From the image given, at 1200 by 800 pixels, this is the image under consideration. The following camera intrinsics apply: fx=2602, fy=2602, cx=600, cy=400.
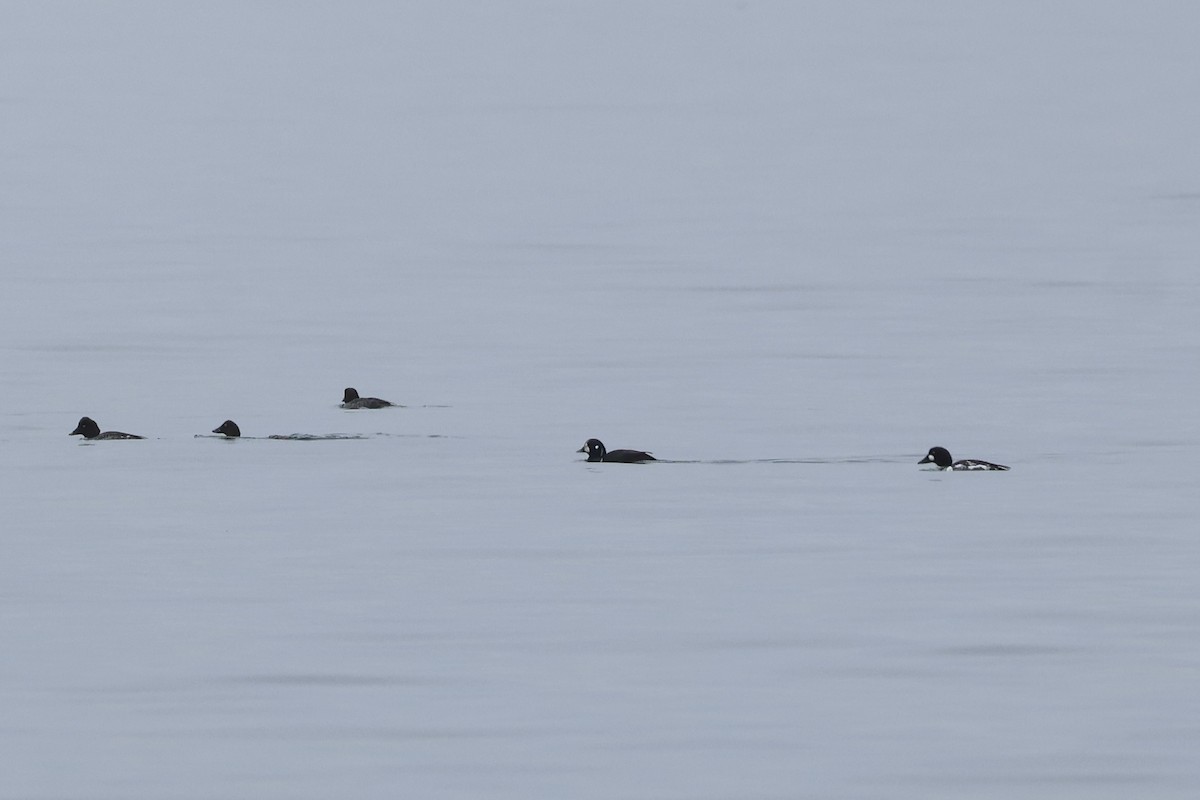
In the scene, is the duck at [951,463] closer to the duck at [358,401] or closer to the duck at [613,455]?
the duck at [613,455]

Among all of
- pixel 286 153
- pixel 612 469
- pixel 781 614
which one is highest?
pixel 286 153

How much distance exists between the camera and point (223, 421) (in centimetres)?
2972

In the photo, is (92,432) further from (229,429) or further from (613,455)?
(613,455)

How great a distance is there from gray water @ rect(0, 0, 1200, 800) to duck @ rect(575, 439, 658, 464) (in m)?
0.33

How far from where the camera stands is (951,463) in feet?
84.0

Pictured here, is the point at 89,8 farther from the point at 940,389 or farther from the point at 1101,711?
the point at 1101,711

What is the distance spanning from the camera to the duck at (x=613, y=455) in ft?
86.1

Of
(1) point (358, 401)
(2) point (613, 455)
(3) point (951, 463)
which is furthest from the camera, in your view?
(1) point (358, 401)

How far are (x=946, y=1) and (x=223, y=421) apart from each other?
134m

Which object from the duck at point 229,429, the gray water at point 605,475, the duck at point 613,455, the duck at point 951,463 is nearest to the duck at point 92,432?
the gray water at point 605,475

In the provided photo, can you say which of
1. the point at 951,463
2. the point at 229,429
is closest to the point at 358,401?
the point at 229,429

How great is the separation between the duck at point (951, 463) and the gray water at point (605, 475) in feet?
1.40

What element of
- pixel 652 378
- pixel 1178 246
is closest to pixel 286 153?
pixel 1178 246

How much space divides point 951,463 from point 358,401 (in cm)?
801
